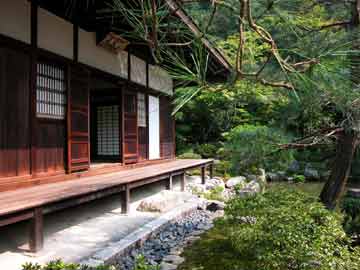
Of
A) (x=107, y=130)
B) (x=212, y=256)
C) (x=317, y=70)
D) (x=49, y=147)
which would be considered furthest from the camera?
(x=107, y=130)

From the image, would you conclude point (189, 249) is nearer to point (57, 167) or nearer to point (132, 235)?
point (132, 235)

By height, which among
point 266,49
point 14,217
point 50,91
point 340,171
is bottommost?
point 14,217

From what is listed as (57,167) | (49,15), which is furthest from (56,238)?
(49,15)

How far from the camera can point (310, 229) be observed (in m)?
2.71

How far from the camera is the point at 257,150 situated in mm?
3330

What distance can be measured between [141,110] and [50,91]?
10.4ft

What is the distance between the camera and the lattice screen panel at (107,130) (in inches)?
313

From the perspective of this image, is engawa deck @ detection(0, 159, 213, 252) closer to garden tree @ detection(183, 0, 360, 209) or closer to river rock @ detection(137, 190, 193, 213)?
river rock @ detection(137, 190, 193, 213)

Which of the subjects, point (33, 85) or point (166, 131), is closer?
point (33, 85)

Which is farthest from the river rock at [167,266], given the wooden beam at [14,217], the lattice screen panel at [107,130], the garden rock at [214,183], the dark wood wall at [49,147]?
the garden rock at [214,183]

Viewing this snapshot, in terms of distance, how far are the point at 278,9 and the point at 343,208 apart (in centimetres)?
346

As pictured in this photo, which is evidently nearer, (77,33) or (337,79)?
(337,79)

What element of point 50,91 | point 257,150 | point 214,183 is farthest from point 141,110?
point 257,150

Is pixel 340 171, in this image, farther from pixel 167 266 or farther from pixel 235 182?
pixel 235 182
